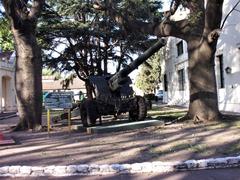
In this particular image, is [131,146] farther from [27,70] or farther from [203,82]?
[27,70]

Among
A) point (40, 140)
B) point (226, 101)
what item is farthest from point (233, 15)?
point (40, 140)

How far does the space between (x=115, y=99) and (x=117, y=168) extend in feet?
31.3

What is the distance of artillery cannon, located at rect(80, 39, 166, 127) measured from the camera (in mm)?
17656

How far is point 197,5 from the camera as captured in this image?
16.7 m

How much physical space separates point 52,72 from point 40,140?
1163 inches

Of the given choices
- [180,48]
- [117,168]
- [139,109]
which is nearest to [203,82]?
[139,109]

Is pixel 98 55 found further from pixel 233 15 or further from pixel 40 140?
pixel 40 140

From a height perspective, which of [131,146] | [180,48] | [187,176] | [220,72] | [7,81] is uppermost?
[180,48]

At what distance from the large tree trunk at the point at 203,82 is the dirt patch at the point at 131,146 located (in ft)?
3.93

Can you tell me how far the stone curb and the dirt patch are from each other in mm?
769

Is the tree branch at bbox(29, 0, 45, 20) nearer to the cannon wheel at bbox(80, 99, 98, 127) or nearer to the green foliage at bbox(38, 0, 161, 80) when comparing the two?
the cannon wheel at bbox(80, 99, 98, 127)

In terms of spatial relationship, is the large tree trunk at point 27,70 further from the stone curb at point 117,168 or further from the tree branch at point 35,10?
the stone curb at point 117,168

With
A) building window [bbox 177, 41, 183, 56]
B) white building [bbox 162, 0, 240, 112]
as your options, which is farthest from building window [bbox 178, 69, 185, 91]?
white building [bbox 162, 0, 240, 112]

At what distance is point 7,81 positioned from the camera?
5450cm
